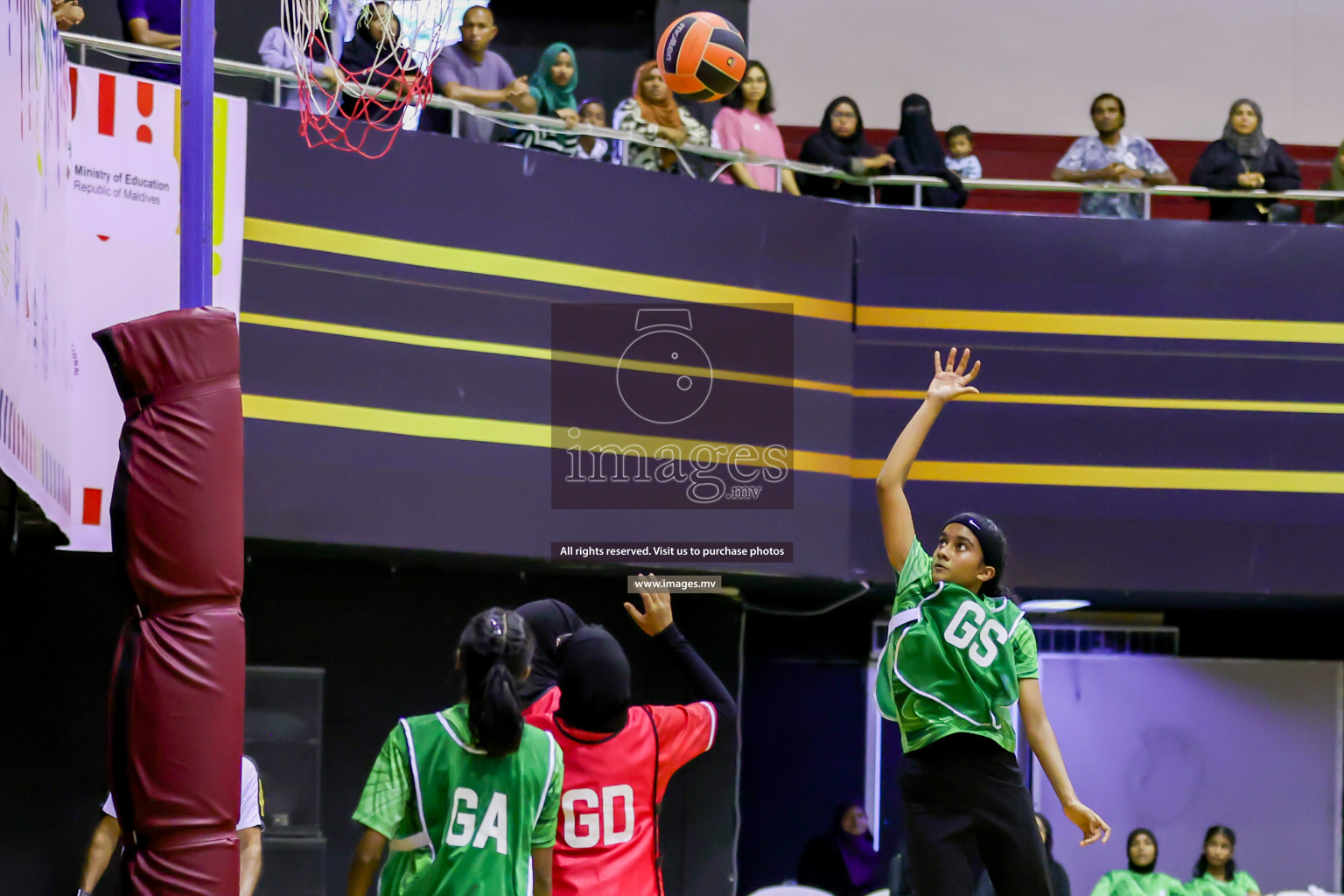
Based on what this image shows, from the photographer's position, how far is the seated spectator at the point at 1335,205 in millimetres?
12539

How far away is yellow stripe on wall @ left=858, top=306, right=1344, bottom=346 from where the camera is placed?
1199 centimetres

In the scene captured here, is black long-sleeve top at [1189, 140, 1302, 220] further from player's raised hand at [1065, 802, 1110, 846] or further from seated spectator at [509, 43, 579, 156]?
player's raised hand at [1065, 802, 1110, 846]

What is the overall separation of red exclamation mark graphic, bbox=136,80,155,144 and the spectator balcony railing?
0.69 ft

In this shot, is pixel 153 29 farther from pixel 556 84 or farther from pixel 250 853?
pixel 250 853

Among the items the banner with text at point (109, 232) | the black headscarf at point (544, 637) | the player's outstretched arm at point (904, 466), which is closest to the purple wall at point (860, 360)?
the banner with text at point (109, 232)

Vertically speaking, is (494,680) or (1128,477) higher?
(1128,477)

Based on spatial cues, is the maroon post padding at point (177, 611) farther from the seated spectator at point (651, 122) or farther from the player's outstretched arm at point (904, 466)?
the seated spectator at point (651, 122)

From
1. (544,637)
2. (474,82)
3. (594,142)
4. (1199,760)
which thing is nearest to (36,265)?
(544,637)

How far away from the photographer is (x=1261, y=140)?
12.6 meters

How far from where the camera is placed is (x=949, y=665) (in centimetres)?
559

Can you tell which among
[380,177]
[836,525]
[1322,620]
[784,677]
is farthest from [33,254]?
[1322,620]

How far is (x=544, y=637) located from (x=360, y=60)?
4.64m

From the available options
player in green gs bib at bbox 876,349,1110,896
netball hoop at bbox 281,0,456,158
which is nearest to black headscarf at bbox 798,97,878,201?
netball hoop at bbox 281,0,456,158

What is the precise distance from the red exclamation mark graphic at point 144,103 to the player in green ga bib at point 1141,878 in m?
7.84
